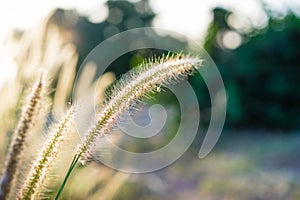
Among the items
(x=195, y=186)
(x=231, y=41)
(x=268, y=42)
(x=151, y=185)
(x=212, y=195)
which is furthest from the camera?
(x=231, y=41)

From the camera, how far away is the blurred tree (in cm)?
1196

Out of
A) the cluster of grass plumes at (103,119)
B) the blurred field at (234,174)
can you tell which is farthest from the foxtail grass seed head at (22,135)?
the blurred field at (234,174)

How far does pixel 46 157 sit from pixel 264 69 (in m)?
11.1

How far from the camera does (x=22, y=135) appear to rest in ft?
4.91

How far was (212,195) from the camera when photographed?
6.98 meters

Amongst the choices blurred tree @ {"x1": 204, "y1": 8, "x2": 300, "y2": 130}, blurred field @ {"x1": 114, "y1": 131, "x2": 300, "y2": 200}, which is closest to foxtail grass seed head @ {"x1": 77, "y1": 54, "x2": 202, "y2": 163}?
blurred field @ {"x1": 114, "y1": 131, "x2": 300, "y2": 200}

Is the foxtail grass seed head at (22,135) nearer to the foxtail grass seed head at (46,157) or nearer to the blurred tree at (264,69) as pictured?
the foxtail grass seed head at (46,157)

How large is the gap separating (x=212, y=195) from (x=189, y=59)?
19.0ft

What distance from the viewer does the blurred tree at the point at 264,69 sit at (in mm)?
11961

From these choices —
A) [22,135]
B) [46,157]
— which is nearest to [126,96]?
[46,157]

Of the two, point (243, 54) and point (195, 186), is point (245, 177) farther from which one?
point (243, 54)

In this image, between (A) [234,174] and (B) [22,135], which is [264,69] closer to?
(A) [234,174]

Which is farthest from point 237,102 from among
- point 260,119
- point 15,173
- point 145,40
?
point 15,173

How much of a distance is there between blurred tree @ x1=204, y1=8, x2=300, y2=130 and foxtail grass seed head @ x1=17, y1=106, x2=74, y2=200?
1088cm
